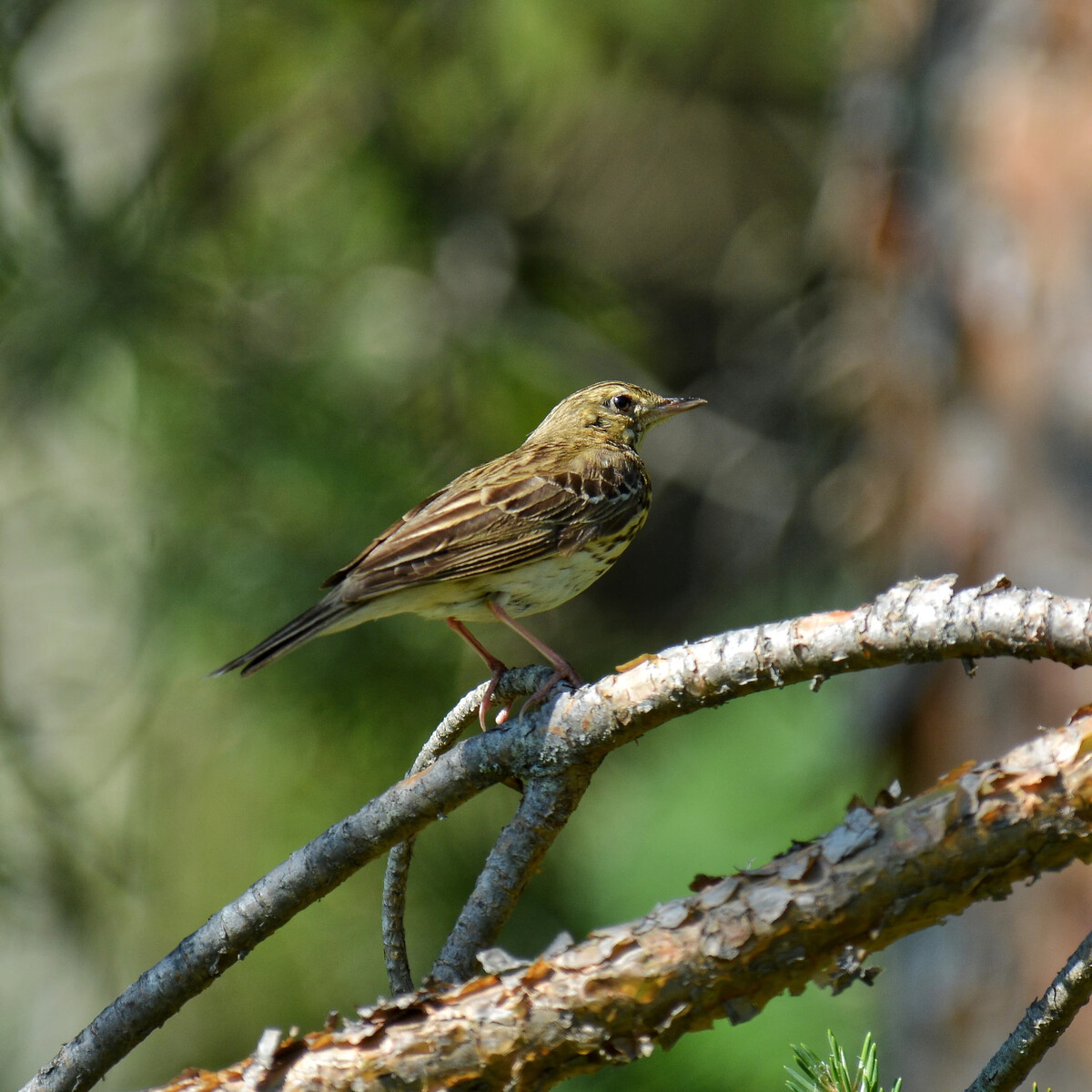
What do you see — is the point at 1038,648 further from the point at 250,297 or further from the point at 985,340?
the point at 250,297

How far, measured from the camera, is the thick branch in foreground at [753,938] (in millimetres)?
1338

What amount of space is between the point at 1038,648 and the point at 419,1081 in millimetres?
882

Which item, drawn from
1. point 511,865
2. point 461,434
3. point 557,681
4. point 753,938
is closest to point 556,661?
point 557,681

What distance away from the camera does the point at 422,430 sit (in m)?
4.52

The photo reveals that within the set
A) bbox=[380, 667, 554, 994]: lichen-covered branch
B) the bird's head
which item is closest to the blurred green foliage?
Answer: the bird's head

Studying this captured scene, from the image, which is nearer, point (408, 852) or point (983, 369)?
point (408, 852)

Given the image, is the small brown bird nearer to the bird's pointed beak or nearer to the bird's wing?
the bird's wing

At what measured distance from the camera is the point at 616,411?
12.6 ft

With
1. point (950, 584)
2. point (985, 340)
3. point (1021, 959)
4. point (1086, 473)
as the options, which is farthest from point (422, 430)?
point (950, 584)

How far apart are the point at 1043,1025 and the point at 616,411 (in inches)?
102

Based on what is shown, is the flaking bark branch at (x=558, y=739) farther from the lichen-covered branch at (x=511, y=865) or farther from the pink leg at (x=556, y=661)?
the pink leg at (x=556, y=661)

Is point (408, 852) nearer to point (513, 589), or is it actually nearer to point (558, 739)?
point (558, 739)

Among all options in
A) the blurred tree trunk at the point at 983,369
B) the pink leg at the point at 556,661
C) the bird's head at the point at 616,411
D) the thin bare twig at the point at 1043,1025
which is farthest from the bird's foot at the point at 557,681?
the blurred tree trunk at the point at 983,369

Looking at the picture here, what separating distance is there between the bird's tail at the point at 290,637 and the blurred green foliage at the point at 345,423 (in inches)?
61.0
